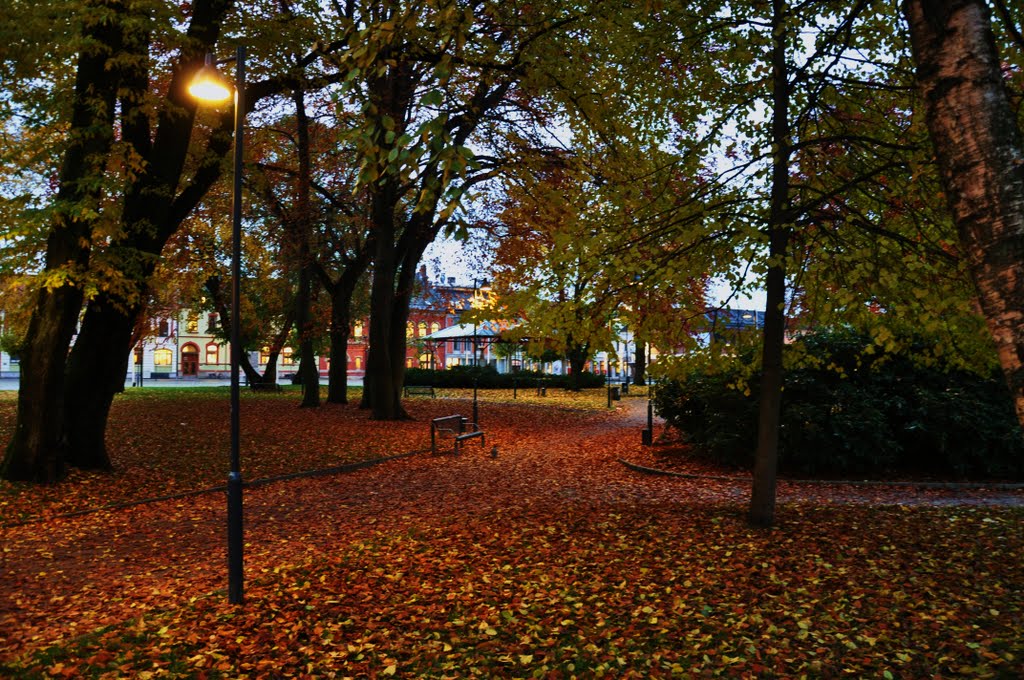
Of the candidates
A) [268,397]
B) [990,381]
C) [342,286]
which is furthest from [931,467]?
[268,397]

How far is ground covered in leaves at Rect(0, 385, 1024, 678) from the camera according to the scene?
15.1 feet

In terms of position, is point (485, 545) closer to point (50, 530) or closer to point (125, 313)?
point (50, 530)

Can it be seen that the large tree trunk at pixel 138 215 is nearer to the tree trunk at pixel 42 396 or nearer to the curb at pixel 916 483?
the tree trunk at pixel 42 396

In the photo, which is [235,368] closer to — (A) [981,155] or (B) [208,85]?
(B) [208,85]

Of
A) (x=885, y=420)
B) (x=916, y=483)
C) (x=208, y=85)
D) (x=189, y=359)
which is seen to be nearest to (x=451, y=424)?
(x=885, y=420)

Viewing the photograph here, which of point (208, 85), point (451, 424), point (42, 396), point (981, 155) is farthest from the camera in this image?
point (451, 424)

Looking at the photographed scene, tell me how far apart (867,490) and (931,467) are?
203cm

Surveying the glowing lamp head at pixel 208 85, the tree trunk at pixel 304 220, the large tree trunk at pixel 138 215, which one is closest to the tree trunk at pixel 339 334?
the tree trunk at pixel 304 220

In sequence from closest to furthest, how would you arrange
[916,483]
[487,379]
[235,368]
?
1. [235,368]
2. [916,483]
3. [487,379]

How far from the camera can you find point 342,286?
1016 inches

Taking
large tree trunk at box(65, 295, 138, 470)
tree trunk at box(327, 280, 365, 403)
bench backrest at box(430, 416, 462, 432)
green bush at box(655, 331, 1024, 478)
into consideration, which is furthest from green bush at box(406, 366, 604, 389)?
large tree trunk at box(65, 295, 138, 470)

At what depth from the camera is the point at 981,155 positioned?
9.75 feet

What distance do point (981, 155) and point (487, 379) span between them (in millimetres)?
40335

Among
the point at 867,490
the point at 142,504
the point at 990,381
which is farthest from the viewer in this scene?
the point at 990,381
